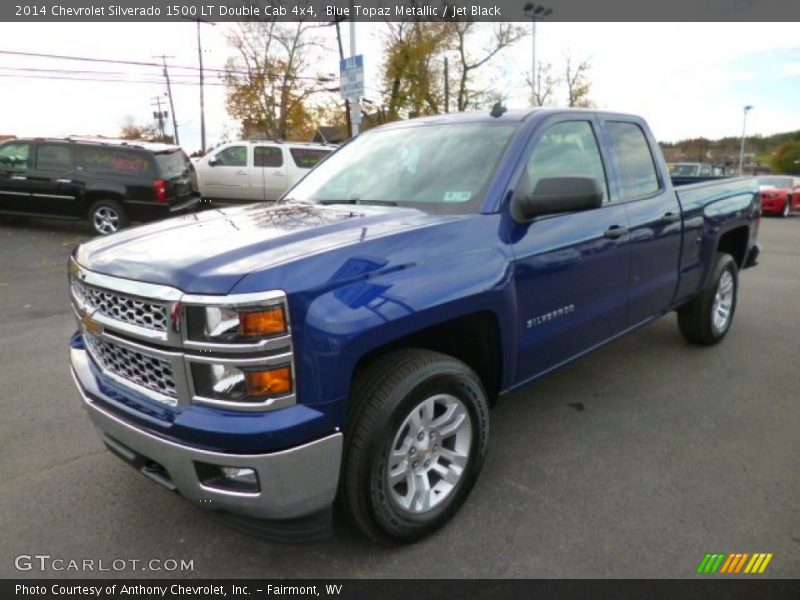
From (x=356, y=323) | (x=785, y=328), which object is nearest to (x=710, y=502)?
(x=356, y=323)

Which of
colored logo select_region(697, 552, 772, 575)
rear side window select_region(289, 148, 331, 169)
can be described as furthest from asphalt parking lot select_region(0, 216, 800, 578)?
rear side window select_region(289, 148, 331, 169)

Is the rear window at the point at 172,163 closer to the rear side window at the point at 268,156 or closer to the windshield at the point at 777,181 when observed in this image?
the rear side window at the point at 268,156

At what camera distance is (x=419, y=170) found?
317 centimetres

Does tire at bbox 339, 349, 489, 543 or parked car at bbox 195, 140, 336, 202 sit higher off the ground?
parked car at bbox 195, 140, 336, 202

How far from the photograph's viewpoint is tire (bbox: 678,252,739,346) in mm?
4805

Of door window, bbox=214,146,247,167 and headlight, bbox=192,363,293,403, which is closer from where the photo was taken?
headlight, bbox=192,363,293,403

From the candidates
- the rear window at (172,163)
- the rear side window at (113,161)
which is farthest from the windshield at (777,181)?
the rear side window at (113,161)

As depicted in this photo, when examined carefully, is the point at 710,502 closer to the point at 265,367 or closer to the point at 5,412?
the point at 265,367

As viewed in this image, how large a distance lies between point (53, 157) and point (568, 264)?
36.8 ft

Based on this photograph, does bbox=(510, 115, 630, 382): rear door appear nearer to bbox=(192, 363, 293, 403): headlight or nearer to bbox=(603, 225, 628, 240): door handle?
bbox=(603, 225, 628, 240): door handle

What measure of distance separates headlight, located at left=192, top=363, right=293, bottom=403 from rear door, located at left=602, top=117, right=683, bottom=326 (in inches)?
100

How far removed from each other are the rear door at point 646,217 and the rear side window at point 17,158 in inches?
445

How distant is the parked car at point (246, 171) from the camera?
14906 millimetres

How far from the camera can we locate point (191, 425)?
6.49 ft
